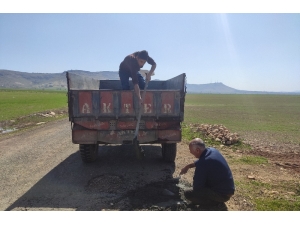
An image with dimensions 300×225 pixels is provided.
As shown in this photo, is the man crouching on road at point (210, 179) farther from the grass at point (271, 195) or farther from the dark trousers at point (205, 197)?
the grass at point (271, 195)

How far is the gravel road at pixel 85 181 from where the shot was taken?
14.0ft

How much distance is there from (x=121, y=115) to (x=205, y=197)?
2681mm

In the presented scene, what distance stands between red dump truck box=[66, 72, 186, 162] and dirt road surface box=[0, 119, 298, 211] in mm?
858

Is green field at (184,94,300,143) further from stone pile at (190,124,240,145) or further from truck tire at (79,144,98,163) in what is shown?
truck tire at (79,144,98,163)

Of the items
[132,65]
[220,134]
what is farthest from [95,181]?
[220,134]

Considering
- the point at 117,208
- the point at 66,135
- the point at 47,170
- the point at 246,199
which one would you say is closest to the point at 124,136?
the point at 117,208

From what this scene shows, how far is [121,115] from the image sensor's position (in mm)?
5613

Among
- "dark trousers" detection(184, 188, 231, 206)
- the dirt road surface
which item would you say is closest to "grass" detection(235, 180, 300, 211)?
the dirt road surface

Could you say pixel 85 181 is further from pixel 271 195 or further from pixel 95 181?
pixel 271 195

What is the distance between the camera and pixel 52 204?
4305 mm

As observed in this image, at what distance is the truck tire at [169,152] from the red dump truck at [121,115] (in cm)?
64

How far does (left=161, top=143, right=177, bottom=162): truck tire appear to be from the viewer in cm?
636

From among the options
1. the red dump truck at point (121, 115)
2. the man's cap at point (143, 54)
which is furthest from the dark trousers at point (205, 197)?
the man's cap at point (143, 54)

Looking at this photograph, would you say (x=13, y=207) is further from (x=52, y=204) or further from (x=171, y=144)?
(x=171, y=144)
